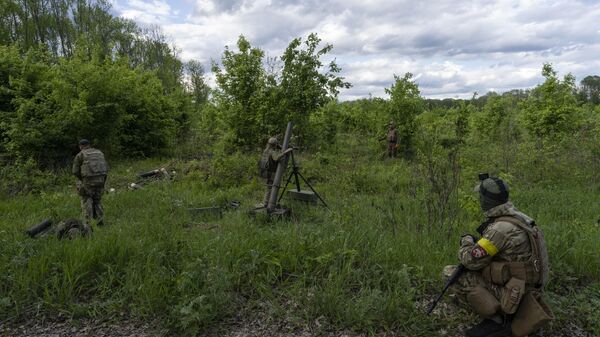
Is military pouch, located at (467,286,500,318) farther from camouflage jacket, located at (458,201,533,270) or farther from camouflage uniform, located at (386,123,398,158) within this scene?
camouflage uniform, located at (386,123,398,158)

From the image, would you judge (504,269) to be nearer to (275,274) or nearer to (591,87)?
(275,274)

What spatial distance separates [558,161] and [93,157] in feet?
38.8

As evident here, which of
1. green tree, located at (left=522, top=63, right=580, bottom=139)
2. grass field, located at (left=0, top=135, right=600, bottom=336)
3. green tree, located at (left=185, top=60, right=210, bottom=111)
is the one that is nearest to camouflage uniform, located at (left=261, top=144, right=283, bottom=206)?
grass field, located at (left=0, top=135, right=600, bottom=336)

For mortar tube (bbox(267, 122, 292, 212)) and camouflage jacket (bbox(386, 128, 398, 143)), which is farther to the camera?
camouflage jacket (bbox(386, 128, 398, 143))

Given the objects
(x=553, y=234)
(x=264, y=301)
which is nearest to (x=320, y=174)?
(x=553, y=234)

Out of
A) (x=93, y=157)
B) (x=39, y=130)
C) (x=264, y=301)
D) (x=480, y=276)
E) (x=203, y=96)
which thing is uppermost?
(x=203, y=96)

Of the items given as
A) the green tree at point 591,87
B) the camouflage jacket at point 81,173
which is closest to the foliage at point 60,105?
the camouflage jacket at point 81,173

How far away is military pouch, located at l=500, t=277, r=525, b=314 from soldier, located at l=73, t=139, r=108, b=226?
6.83m

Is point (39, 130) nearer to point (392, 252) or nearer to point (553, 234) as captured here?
point (392, 252)

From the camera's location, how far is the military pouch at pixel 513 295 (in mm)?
3107

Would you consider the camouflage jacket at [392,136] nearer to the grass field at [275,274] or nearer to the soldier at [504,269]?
the grass field at [275,274]

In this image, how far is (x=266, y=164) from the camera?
780 centimetres

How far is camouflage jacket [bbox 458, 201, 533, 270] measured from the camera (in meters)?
3.12

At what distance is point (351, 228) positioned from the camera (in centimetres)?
516
